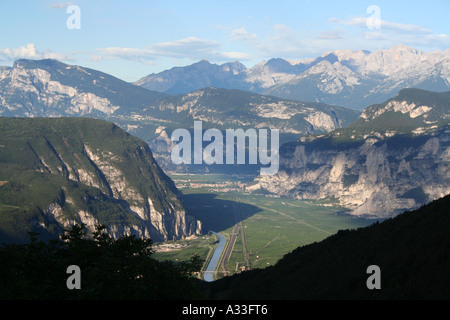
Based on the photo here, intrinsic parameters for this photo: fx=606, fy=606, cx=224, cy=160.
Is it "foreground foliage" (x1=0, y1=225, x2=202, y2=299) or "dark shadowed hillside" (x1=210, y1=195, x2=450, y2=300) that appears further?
"dark shadowed hillside" (x1=210, y1=195, x2=450, y2=300)

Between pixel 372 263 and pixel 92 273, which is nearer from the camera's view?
pixel 92 273

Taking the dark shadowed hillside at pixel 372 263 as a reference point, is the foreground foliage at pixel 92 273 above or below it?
above

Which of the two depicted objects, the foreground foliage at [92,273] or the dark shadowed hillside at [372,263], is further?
the dark shadowed hillside at [372,263]

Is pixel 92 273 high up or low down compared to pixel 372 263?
up

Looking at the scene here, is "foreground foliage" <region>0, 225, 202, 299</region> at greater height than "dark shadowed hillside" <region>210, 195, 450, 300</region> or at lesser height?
greater

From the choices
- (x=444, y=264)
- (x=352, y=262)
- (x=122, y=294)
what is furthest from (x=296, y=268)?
(x=122, y=294)
